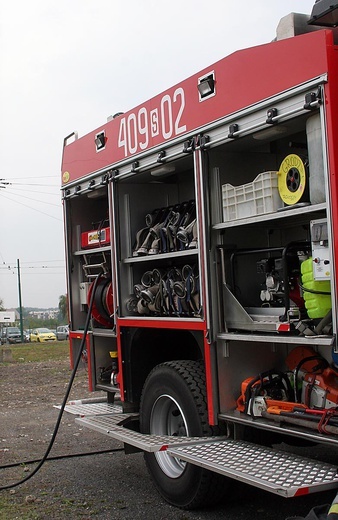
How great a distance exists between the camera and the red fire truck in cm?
429

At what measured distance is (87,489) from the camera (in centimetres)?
629

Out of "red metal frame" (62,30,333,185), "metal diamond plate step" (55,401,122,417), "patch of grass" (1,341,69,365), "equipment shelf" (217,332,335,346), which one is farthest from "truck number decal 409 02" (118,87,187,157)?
"patch of grass" (1,341,69,365)

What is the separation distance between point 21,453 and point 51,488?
164 centimetres

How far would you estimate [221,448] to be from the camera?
16.5 ft

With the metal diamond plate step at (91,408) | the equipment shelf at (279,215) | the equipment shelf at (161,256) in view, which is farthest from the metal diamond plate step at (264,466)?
the metal diamond plate step at (91,408)

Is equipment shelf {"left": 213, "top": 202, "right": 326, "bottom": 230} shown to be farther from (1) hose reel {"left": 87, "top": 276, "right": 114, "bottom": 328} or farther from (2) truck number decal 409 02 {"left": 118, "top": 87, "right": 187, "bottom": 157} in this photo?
(1) hose reel {"left": 87, "top": 276, "right": 114, "bottom": 328}

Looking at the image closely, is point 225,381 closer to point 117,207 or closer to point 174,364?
point 174,364

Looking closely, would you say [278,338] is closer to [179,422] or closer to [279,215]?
[279,215]

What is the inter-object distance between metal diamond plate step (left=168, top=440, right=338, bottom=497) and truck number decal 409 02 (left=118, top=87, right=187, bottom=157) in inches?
93.5

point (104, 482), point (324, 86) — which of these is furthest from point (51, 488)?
point (324, 86)

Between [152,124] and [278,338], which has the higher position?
[152,124]

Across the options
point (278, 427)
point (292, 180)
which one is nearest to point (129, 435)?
point (278, 427)

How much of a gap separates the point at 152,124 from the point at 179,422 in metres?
2.47

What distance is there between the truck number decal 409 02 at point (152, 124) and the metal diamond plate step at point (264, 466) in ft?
7.79
